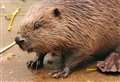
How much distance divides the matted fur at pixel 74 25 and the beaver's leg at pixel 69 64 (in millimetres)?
87

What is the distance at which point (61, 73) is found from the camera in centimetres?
588

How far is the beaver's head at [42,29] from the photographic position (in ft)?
18.3

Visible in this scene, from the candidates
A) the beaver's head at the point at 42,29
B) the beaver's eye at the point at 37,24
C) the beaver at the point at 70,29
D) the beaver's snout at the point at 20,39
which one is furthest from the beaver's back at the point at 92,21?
the beaver's snout at the point at 20,39

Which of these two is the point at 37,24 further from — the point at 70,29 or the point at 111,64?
the point at 111,64

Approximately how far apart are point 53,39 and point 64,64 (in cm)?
47

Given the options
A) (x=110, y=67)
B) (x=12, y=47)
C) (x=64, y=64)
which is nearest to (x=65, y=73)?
(x=64, y=64)

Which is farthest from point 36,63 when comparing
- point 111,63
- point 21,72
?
point 111,63

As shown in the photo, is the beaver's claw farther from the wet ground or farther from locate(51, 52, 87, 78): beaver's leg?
locate(51, 52, 87, 78): beaver's leg

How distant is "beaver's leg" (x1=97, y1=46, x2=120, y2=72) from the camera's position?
592 cm

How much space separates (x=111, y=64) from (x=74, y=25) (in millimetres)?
670

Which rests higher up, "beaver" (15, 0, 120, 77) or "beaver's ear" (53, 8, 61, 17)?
"beaver's ear" (53, 8, 61, 17)

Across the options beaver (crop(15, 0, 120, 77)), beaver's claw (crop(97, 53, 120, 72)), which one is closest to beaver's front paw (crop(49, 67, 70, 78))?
beaver (crop(15, 0, 120, 77))

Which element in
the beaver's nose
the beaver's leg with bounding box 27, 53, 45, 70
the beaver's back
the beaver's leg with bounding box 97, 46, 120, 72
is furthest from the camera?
the beaver's leg with bounding box 27, 53, 45, 70

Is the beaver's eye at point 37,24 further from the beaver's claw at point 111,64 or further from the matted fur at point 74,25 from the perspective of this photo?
the beaver's claw at point 111,64
